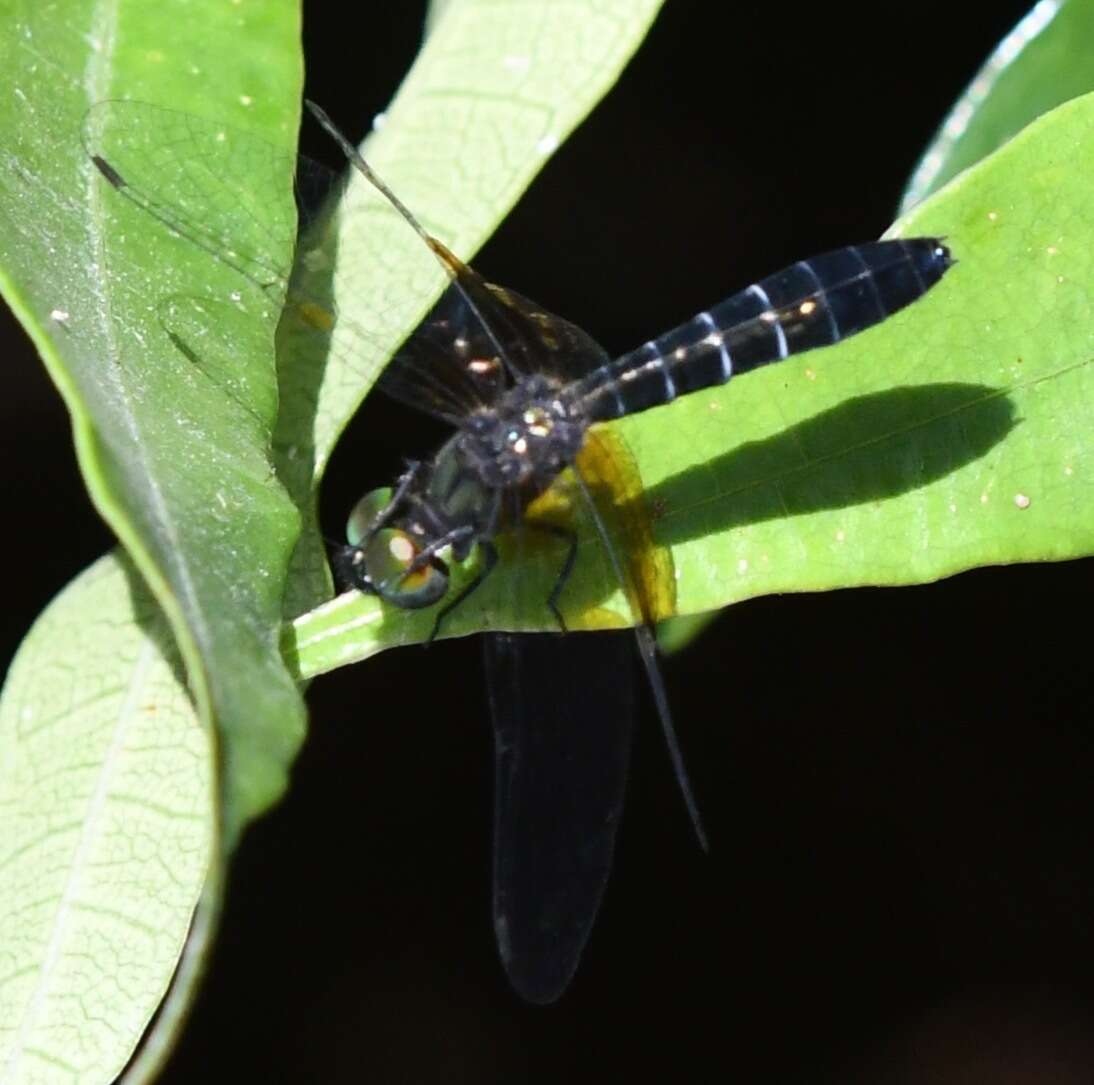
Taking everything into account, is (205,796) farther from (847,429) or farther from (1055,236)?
(1055,236)

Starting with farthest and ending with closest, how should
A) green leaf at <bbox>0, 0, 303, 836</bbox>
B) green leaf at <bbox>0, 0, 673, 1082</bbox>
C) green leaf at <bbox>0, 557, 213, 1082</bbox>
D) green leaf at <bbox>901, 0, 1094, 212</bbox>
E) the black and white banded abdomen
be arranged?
1. green leaf at <bbox>901, 0, 1094, 212</bbox>
2. the black and white banded abdomen
3. green leaf at <bbox>0, 557, 213, 1082</bbox>
4. green leaf at <bbox>0, 0, 673, 1082</bbox>
5. green leaf at <bbox>0, 0, 303, 836</bbox>

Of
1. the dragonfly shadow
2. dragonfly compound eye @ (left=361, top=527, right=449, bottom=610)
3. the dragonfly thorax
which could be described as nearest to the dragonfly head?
dragonfly compound eye @ (left=361, top=527, right=449, bottom=610)

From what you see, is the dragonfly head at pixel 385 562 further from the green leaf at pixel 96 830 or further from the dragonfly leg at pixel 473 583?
the green leaf at pixel 96 830

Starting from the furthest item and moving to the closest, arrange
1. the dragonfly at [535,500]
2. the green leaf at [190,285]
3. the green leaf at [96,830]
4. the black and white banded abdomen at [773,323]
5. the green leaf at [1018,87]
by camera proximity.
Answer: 1. the green leaf at [1018,87]
2. the dragonfly at [535,500]
3. the black and white banded abdomen at [773,323]
4. the green leaf at [96,830]
5. the green leaf at [190,285]

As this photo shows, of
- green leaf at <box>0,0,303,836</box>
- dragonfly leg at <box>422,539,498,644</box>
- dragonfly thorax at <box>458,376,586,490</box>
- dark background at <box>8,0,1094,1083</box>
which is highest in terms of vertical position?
green leaf at <box>0,0,303,836</box>

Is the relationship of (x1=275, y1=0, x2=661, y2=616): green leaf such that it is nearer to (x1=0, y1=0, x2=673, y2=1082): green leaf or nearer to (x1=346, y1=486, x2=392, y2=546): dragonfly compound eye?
(x1=0, y1=0, x2=673, y2=1082): green leaf

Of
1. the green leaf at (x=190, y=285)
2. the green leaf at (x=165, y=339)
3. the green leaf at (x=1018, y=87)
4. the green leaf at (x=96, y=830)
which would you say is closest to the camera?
the green leaf at (x=165, y=339)

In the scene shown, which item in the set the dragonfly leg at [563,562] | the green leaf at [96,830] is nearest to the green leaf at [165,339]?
the green leaf at [96,830]

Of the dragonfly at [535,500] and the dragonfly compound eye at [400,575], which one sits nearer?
the dragonfly compound eye at [400,575]
